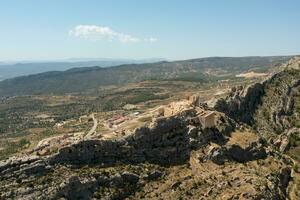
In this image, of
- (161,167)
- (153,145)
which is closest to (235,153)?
(153,145)

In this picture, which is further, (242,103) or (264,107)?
(264,107)

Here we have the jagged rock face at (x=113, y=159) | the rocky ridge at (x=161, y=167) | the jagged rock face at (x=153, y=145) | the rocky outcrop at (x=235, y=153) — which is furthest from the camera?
the rocky outcrop at (x=235, y=153)

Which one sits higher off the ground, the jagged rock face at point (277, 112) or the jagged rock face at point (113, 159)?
the jagged rock face at point (113, 159)

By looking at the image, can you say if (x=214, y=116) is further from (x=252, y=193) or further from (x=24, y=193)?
(x=24, y=193)

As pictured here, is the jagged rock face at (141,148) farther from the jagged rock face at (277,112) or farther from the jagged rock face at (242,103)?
the jagged rock face at (277,112)

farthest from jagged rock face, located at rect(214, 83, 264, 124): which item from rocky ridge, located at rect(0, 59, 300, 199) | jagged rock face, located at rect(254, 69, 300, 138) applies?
rocky ridge, located at rect(0, 59, 300, 199)

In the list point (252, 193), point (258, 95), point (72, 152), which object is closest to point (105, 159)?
point (72, 152)

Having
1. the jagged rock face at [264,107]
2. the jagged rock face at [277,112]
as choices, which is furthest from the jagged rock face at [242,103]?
the jagged rock face at [277,112]

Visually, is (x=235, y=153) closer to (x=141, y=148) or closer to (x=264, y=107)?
(x=141, y=148)

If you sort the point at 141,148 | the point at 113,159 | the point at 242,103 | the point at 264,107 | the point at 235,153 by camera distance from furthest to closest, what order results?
1. the point at 264,107
2. the point at 242,103
3. the point at 235,153
4. the point at 141,148
5. the point at 113,159

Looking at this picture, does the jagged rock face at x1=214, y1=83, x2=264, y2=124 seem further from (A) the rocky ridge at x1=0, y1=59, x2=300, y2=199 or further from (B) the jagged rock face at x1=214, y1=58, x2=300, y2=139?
(A) the rocky ridge at x1=0, y1=59, x2=300, y2=199

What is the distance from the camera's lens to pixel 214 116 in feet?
421

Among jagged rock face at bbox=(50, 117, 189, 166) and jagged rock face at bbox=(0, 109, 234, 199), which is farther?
jagged rock face at bbox=(50, 117, 189, 166)

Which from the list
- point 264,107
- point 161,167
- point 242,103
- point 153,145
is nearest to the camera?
point 161,167
